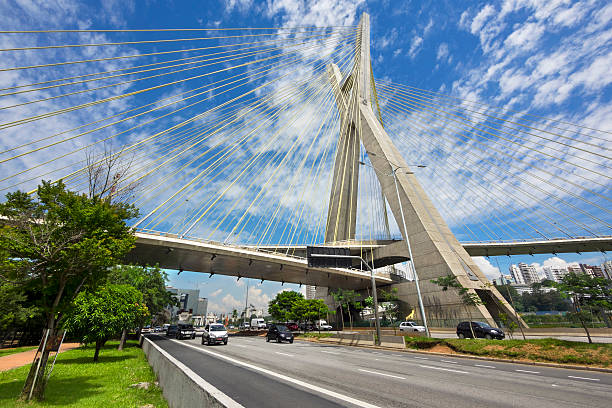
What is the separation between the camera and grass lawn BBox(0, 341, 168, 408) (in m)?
7.53

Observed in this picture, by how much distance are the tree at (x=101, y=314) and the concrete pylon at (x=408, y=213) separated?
21.1m

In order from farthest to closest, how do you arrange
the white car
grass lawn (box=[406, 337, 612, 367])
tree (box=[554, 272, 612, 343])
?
the white car
tree (box=[554, 272, 612, 343])
grass lawn (box=[406, 337, 612, 367])

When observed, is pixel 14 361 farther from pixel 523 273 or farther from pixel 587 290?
pixel 523 273

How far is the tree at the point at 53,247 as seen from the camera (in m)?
7.97

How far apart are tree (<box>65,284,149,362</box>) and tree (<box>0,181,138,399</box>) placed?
14.2 feet

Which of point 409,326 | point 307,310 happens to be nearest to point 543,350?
point 409,326

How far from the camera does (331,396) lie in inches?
264

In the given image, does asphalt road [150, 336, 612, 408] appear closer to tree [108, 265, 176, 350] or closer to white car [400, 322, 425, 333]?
tree [108, 265, 176, 350]

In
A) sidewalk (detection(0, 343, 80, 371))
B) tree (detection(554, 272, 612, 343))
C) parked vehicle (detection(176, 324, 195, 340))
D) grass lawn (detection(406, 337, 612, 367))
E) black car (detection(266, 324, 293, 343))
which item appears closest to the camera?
grass lawn (detection(406, 337, 612, 367))

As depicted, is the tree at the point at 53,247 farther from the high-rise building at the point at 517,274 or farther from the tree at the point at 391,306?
the high-rise building at the point at 517,274

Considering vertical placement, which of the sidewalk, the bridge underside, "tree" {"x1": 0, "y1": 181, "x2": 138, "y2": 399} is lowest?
the sidewalk

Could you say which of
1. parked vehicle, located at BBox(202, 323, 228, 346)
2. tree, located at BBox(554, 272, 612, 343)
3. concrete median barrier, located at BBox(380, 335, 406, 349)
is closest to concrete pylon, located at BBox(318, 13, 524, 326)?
concrete median barrier, located at BBox(380, 335, 406, 349)

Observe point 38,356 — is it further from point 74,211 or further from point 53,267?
point 74,211

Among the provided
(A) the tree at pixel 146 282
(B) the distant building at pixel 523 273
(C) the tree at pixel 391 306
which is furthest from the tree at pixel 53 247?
(B) the distant building at pixel 523 273
